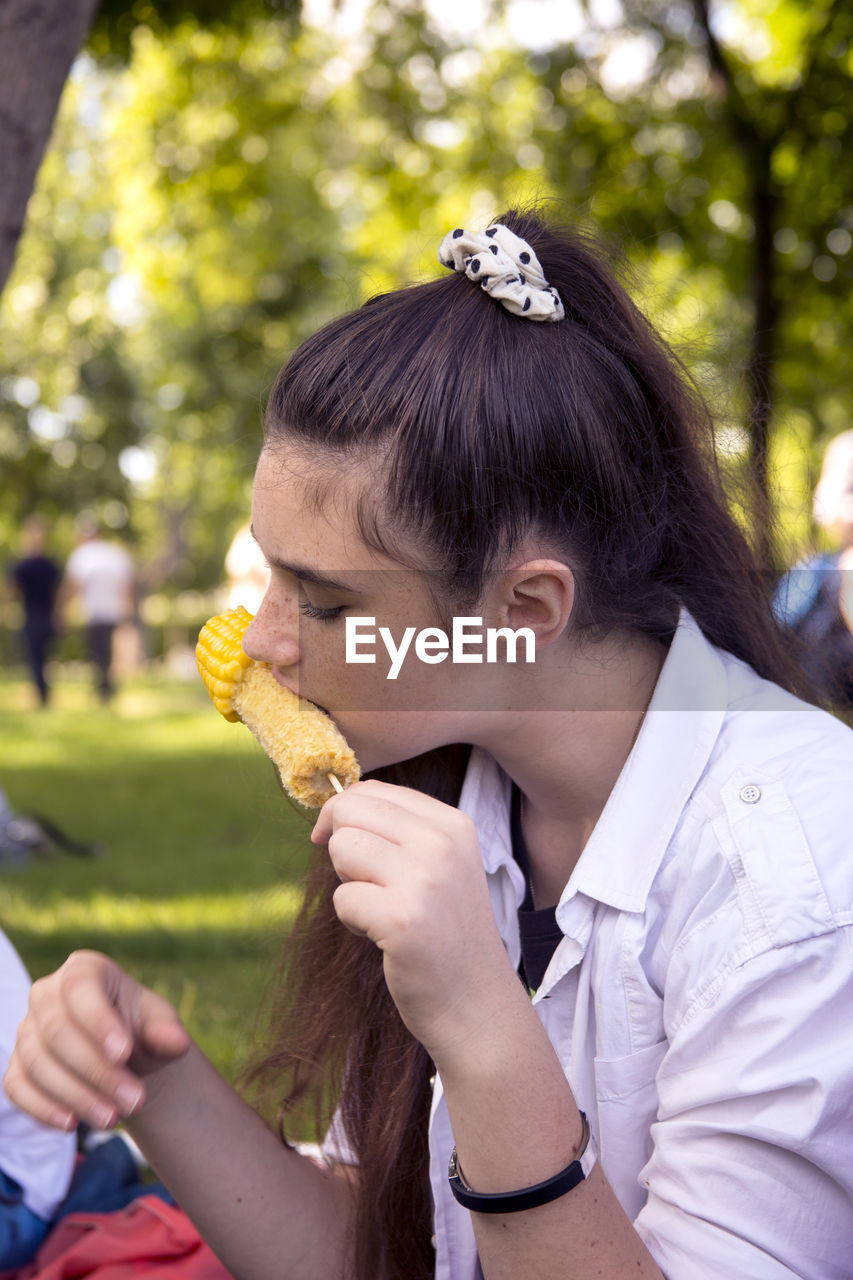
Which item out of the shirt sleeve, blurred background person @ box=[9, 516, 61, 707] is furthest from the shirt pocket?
blurred background person @ box=[9, 516, 61, 707]

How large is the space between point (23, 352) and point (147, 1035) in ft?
102

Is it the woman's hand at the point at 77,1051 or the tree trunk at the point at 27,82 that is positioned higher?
the tree trunk at the point at 27,82

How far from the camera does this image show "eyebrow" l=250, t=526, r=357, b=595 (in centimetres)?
182

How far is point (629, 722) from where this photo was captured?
6.67 ft

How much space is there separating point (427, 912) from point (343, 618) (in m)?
0.58

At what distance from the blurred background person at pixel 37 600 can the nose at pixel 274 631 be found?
1361 centimetres

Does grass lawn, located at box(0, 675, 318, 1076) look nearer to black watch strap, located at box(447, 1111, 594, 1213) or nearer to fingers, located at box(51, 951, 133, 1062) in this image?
fingers, located at box(51, 951, 133, 1062)

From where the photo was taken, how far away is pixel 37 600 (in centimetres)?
1532

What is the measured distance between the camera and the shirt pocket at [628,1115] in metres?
1.81

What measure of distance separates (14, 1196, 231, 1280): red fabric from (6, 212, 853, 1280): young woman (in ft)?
1.26

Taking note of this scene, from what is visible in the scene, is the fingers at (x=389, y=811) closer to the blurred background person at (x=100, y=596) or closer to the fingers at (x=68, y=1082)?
the fingers at (x=68, y=1082)

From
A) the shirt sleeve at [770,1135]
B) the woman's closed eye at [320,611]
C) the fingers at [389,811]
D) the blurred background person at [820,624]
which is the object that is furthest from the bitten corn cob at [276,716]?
the blurred background person at [820,624]

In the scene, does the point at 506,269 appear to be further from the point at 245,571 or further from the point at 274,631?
the point at 245,571

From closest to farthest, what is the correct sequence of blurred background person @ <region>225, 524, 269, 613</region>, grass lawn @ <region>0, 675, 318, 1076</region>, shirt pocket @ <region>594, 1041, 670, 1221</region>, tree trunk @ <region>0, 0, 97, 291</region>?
shirt pocket @ <region>594, 1041, 670, 1221</region>, tree trunk @ <region>0, 0, 97, 291</region>, grass lawn @ <region>0, 675, 318, 1076</region>, blurred background person @ <region>225, 524, 269, 613</region>
